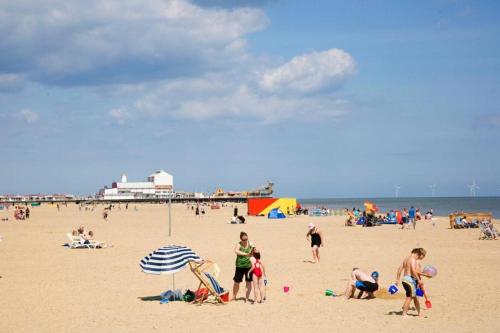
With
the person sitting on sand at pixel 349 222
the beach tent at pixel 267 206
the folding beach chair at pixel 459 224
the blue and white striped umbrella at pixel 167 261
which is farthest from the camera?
the beach tent at pixel 267 206

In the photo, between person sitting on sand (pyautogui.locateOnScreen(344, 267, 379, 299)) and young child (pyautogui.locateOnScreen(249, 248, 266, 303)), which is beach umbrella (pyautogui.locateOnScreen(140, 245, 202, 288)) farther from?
person sitting on sand (pyautogui.locateOnScreen(344, 267, 379, 299))

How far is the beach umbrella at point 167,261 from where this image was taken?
10086 mm

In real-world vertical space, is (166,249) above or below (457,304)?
above

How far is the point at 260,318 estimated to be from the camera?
9.12 meters

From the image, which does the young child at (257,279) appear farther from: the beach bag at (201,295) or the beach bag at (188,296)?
the beach bag at (188,296)

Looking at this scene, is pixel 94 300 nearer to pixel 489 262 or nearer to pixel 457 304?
pixel 457 304

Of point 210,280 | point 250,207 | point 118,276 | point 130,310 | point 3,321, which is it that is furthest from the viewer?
point 250,207

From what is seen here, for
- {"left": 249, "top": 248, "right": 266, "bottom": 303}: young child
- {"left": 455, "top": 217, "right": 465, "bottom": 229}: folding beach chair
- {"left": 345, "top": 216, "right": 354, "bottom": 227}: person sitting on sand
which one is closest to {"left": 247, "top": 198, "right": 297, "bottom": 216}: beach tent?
{"left": 345, "top": 216, "right": 354, "bottom": 227}: person sitting on sand

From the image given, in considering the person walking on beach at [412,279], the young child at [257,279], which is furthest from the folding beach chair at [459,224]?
the person walking on beach at [412,279]

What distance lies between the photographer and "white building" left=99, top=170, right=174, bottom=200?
452 ft

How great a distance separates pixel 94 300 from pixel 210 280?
2.20 meters

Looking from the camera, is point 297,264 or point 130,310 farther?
point 297,264

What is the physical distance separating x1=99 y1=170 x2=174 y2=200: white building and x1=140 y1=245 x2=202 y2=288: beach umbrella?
4997 inches

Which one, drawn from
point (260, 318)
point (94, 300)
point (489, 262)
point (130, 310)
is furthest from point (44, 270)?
point (489, 262)
